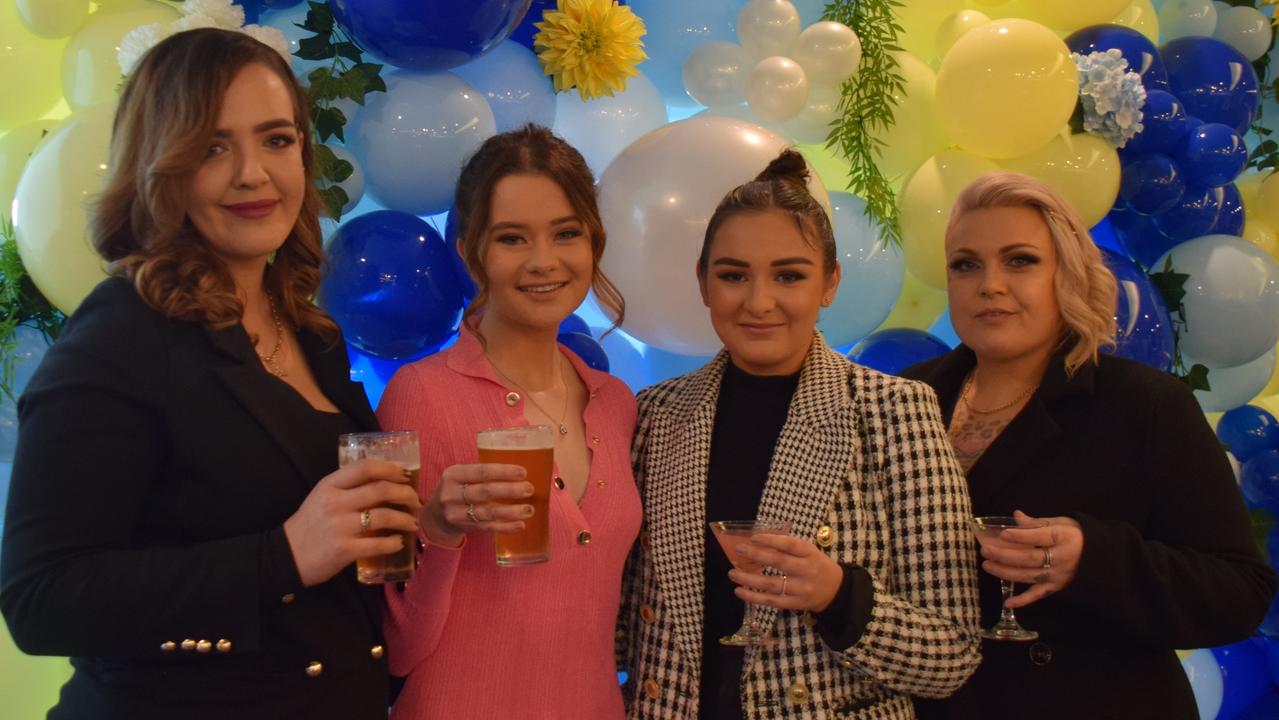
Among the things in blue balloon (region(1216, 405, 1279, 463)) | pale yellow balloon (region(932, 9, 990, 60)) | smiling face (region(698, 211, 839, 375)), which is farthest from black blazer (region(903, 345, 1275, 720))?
blue balloon (region(1216, 405, 1279, 463))

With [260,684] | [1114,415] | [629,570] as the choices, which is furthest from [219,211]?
[1114,415]

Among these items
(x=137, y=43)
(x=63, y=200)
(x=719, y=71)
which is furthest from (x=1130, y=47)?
(x=63, y=200)

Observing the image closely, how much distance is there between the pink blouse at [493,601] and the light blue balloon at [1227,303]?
2.74 meters

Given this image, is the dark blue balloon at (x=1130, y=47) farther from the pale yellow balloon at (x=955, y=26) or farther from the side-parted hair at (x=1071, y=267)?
the side-parted hair at (x=1071, y=267)

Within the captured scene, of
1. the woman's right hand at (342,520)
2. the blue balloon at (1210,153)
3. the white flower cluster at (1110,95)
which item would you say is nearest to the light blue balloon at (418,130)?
the woman's right hand at (342,520)

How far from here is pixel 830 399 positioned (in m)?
2.13

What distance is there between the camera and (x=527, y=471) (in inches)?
69.3

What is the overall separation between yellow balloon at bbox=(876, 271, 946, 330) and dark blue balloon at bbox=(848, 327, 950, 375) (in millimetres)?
262

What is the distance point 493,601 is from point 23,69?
1939 mm

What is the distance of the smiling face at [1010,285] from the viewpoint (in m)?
2.30

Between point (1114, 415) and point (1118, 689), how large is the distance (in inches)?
22.3

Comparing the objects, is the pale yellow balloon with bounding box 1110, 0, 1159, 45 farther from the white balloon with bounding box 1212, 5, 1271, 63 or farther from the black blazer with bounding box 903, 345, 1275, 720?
the black blazer with bounding box 903, 345, 1275, 720

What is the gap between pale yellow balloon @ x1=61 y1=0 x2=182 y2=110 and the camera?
260 centimetres

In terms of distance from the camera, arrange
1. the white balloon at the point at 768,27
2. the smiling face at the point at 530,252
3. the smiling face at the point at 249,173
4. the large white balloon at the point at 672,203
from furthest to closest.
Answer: the white balloon at the point at 768,27 → the large white balloon at the point at 672,203 → the smiling face at the point at 530,252 → the smiling face at the point at 249,173
